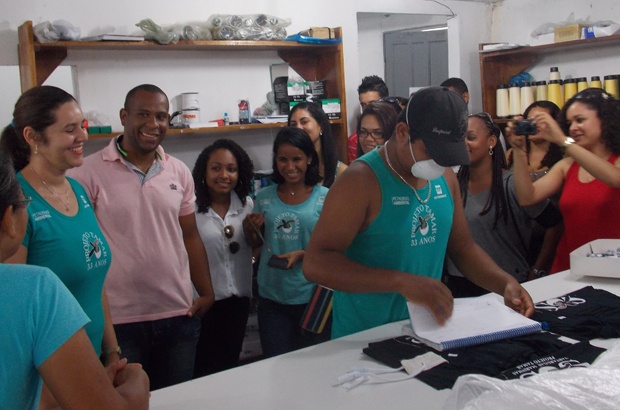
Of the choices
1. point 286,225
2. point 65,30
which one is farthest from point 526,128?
point 65,30

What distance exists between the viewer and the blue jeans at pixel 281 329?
8.80 ft

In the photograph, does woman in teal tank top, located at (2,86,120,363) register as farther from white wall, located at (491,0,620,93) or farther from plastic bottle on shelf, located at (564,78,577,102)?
white wall, located at (491,0,620,93)

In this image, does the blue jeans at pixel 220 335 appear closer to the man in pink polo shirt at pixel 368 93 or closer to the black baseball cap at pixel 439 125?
the black baseball cap at pixel 439 125

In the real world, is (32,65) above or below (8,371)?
above

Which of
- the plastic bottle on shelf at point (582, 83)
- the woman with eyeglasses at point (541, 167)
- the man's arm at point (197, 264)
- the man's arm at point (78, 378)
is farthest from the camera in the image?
the plastic bottle on shelf at point (582, 83)

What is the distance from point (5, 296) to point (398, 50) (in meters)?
5.85

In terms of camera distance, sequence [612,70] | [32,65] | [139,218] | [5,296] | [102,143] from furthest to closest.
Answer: [612,70]
[102,143]
[32,65]
[139,218]
[5,296]

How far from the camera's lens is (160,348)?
2406 millimetres

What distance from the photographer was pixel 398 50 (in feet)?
21.1

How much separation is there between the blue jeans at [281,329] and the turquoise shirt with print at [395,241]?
2.30 feet

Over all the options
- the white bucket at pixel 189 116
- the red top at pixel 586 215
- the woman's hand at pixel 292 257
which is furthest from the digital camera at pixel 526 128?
the white bucket at pixel 189 116

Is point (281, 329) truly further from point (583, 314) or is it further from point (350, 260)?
point (583, 314)

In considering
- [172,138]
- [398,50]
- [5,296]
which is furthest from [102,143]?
[398,50]

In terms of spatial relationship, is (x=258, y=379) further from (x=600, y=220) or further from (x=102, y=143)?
(x=102, y=143)
